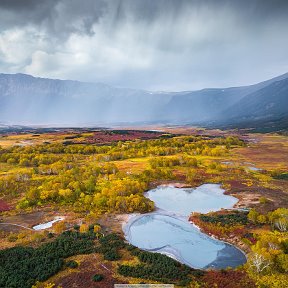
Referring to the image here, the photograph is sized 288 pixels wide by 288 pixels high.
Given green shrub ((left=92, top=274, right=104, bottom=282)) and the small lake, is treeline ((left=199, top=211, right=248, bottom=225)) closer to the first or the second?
the small lake

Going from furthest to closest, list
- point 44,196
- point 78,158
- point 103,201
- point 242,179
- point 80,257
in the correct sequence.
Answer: point 78,158
point 242,179
point 44,196
point 103,201
point 80,257

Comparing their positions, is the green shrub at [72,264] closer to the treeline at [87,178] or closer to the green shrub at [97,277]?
the green shrub at [97,277]

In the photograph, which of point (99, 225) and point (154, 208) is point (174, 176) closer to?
point (154, 208)

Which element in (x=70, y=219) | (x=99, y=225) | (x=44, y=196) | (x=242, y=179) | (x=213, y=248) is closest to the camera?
(x=213, y=248)

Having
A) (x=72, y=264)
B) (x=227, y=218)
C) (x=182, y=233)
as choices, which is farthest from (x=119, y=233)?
(x=227, y=218)

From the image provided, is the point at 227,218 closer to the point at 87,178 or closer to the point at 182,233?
the point at 182,233

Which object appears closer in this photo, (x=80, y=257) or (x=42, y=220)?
(x=80, y=257)

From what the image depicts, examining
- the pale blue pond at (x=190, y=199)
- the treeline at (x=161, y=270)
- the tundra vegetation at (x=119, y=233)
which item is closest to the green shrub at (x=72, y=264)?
the tundra vegetation at (x=119, y=233)

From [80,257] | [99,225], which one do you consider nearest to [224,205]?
[99,225]
